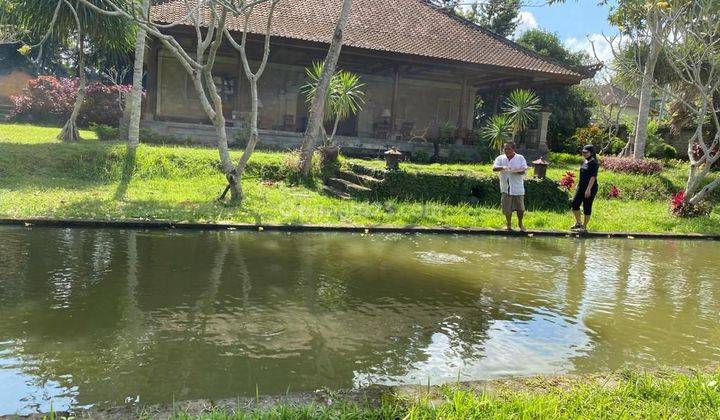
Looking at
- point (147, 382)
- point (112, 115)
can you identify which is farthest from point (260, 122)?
point (147, 382)

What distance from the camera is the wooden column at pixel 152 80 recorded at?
66.2 ft

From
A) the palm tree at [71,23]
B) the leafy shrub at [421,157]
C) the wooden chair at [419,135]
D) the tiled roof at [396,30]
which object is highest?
the tiled roof at [396,30]

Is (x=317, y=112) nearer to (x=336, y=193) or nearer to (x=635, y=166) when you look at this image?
(x=336, y=193)

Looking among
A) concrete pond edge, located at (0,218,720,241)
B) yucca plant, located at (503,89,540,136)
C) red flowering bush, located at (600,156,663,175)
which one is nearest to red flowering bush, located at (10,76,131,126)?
yucca plant, located at (503,89,540,136)

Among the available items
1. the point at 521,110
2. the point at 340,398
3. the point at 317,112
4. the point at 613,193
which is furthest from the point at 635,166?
the point at 340,398

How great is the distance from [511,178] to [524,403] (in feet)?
24.2

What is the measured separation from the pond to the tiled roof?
12.9 metres

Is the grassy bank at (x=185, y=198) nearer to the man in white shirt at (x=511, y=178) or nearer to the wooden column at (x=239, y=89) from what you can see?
the man in white shirt at (x=511, y=178)

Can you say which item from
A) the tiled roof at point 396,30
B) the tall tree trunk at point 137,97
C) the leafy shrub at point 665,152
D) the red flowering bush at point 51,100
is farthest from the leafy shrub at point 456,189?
the leafy shrub at point 665,152

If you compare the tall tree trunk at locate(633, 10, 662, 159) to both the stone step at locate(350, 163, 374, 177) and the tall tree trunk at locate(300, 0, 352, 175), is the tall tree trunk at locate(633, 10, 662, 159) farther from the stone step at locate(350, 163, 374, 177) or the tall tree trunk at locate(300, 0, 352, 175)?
the tall tree trunk at locate(300, 0, 352, 175)

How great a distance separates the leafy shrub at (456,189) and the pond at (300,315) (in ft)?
14.6

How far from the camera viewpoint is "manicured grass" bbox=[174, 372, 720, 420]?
266 cm

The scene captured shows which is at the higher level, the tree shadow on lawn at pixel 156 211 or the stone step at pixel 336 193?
the stone step at pixel 336 193

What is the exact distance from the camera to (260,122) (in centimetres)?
2238
